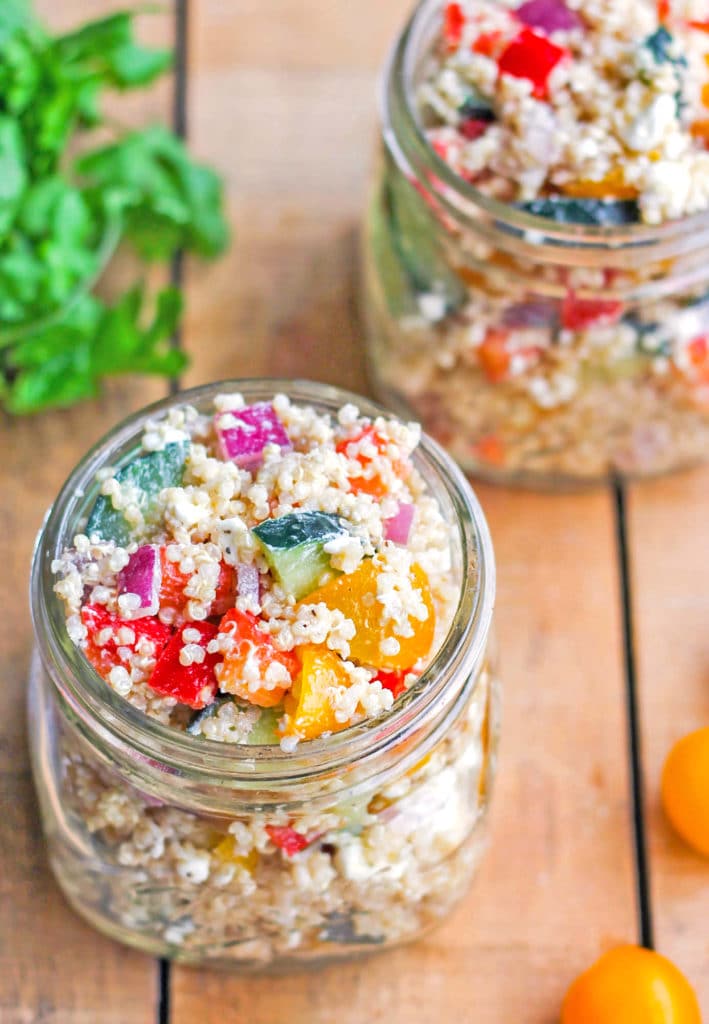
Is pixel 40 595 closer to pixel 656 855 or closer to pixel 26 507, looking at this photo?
pixel 26 507

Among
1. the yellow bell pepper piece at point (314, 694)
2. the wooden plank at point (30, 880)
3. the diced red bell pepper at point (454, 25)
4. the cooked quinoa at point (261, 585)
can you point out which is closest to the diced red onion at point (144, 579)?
the cooked quinoa at point (261, 585)

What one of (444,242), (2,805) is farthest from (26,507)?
(444,242)

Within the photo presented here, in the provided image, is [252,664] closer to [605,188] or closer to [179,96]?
[605,188]

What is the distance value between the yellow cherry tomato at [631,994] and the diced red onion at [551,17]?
78cm

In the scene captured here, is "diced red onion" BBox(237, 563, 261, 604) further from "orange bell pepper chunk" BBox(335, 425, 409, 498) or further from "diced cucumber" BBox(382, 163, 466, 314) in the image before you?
"diced cucumber" BBox(382, 163, 466, 314)

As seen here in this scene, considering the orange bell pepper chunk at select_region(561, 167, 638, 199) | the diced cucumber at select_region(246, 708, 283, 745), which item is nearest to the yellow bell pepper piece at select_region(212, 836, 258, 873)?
the diced cucumber at select_region(246, 708, 283, 745)

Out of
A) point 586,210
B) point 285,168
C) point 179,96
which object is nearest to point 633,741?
point 586,210

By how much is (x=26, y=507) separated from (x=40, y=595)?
343mm

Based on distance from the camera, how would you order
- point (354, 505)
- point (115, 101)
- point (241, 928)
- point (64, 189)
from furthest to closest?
point (115, 101) < point (64, 189) < point (241, 928) < point (354, 505)

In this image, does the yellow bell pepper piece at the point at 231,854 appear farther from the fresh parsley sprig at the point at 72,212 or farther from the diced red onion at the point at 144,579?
the fresh parsley sprig at the point at 72,212

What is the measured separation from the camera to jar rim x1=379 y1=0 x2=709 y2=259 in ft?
3.52

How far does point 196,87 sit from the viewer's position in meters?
1.42

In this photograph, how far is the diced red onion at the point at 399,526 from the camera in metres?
0.91

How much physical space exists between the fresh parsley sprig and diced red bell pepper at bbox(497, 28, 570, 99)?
36cm
